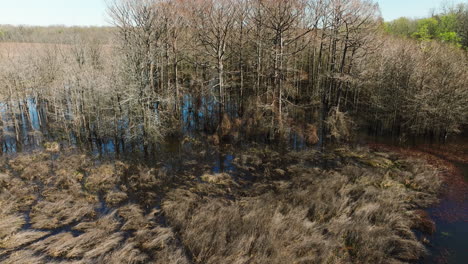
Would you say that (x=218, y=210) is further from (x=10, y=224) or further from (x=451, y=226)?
(x=451, y=226)

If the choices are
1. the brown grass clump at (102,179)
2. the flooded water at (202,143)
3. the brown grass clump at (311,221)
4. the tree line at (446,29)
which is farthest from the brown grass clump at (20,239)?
the tree line at (446,29)

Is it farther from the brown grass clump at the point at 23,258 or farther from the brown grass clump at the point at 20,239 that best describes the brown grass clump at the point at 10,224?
the brown grass clump at the point at 23,258

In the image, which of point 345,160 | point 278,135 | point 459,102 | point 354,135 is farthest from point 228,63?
point 459,102

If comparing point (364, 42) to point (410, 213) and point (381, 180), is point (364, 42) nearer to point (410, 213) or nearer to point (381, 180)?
point (381, 180)

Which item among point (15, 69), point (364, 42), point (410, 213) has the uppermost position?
point (364, 42)

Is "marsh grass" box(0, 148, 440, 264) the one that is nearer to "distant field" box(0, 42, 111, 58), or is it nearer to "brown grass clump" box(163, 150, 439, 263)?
"brown grass clump" box(163, 150, 439, 263)

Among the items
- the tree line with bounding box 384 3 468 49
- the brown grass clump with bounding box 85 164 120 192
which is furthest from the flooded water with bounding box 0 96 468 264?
the tree line with bounding box 384 3 468 49

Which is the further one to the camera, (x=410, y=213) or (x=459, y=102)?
(x=459, y=102)
